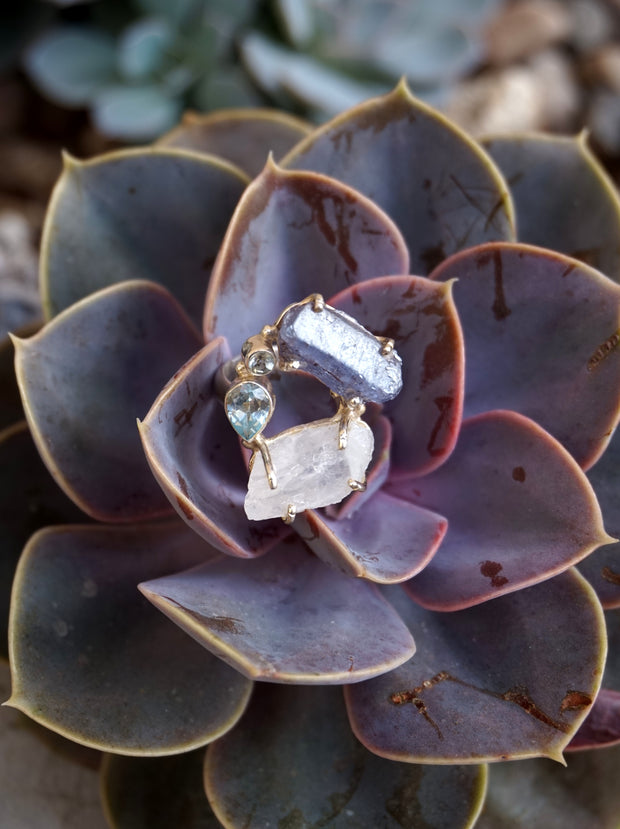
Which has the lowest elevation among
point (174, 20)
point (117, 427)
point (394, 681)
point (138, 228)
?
point (394, 681)

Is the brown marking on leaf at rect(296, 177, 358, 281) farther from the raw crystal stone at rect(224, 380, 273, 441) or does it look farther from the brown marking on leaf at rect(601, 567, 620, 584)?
the brown marking on leaf at rect(601, 567, 620, 584)

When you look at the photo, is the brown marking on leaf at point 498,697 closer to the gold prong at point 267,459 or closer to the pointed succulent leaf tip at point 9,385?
the gold prong at point 267,459

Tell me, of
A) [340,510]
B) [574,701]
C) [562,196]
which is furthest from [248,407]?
[562,196]

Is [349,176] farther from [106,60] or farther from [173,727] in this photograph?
[106,60]

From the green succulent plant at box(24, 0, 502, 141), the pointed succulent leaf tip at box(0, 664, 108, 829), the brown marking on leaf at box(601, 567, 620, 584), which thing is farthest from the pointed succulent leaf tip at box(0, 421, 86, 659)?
the green succulent plant at box(24, 0, 502, 141)

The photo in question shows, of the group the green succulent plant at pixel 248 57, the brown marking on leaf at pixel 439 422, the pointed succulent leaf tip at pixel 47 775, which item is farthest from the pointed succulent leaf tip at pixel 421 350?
the green succulent plant at pixel 248 57

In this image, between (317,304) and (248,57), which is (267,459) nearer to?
(317,304)

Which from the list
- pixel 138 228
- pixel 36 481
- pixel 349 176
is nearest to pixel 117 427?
pixel 36 481
